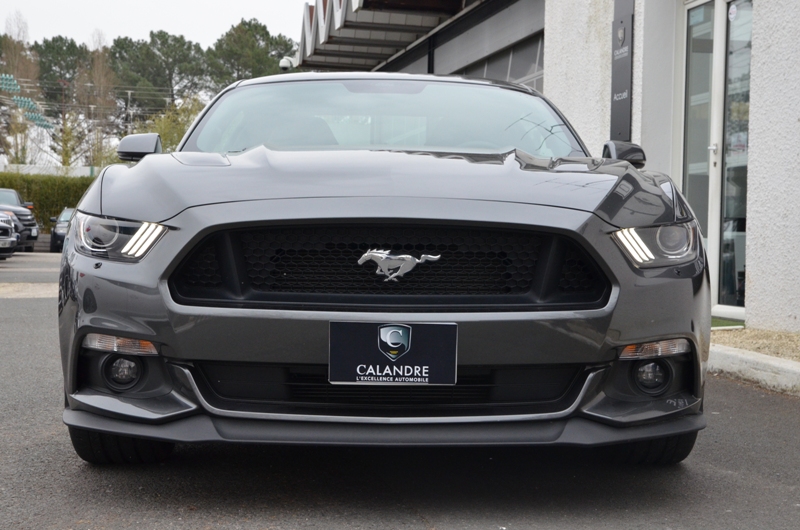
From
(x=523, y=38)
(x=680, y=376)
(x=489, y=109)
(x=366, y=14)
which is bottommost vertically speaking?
(x=680, y=376)

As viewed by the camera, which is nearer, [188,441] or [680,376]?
[188,441]

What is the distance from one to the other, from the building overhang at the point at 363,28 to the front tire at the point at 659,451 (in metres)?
12.2

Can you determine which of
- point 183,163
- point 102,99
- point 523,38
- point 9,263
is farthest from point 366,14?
point 102,99

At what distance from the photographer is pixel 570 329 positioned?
2434mm

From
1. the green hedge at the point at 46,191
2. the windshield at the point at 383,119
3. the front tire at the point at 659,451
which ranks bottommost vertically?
the front tire at the point at 659,451

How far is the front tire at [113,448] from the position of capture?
2.82m

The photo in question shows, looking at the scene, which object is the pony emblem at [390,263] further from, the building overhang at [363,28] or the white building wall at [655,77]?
the building overhang at [363,28]

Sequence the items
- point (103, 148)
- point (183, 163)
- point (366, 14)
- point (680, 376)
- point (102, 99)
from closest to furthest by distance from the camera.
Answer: point (680, 376)
point (183, 163)
point (366, 14)
point (103, 148)
point (102, 99)

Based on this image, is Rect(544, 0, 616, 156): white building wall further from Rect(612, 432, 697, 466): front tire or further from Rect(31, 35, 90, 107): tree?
Rect(31, 35, 90, 107): tree

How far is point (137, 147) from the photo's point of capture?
3555 mm

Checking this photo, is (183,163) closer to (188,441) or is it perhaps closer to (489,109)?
(188,441)

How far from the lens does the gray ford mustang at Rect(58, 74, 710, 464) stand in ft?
7.88

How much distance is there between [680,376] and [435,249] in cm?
79

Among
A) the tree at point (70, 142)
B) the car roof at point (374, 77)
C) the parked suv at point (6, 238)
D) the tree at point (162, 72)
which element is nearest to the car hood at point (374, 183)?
the car roof at point (374, 77)
